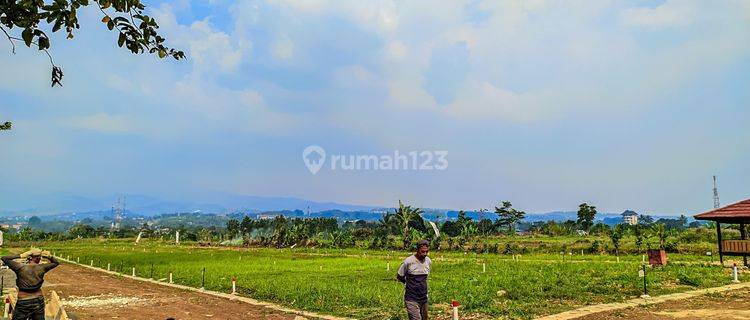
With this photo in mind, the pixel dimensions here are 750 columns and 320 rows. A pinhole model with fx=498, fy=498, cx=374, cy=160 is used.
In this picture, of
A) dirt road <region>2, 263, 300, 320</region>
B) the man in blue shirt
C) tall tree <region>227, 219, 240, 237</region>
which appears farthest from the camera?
tall tree <region>227, 219, 240, 237</region>

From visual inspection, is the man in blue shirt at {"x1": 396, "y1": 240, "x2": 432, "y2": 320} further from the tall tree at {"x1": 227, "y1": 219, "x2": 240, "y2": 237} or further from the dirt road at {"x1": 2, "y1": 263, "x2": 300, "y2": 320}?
the tall tree at {"x1": 227, "y1": 219, "x2": 240, "y2": 237}

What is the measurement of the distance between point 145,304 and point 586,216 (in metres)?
77.2

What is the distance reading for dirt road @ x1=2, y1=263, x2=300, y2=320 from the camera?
627 inches

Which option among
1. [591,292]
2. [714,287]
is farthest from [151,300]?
[714,287]

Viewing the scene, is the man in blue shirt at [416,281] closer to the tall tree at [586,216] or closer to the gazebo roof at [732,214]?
the gazebo roof at [732,214]

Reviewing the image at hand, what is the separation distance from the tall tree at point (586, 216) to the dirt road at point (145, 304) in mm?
70868

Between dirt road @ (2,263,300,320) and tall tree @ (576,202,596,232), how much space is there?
7087 cm

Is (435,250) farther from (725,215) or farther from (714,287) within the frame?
(714,287)

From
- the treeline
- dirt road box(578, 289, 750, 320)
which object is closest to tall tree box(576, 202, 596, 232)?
the treeline

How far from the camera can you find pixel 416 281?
28.8ft

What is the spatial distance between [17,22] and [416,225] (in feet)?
284

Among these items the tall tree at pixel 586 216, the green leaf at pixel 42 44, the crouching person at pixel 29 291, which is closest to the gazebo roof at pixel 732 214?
the crouching person at pixel 29 291

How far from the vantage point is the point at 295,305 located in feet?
56.5

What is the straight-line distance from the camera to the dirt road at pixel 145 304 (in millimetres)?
15922
